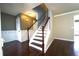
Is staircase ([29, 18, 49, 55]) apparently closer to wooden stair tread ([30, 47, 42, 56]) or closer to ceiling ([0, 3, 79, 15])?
wooden stair tread ([30, 47, 42, 56])

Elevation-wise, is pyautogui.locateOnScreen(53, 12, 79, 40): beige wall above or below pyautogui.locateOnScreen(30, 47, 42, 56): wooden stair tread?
above

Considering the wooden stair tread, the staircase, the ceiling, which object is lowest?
the wooden stair tread

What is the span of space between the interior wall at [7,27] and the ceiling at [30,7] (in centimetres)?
8

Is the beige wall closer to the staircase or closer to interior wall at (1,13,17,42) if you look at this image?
the staircase

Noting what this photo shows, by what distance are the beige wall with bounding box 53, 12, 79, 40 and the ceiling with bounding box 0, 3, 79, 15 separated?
0.10 m

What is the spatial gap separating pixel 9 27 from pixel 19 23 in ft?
0.54

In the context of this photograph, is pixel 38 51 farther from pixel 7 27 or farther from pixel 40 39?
pixel 7 27

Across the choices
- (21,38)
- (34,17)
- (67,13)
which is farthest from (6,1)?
(67,13)

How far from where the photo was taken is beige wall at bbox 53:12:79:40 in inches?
63.0

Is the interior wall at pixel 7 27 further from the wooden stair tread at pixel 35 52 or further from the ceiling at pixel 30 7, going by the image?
the wooden stair tread at pixel 35 52

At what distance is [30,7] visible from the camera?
1580 millimetres

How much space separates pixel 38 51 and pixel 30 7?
0.71m

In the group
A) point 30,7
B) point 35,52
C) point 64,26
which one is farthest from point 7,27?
point 64,26

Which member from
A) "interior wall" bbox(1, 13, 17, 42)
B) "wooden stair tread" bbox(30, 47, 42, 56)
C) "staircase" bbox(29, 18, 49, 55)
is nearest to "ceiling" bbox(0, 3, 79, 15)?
"interior wall" bbox(1, 13, 17, 42)
